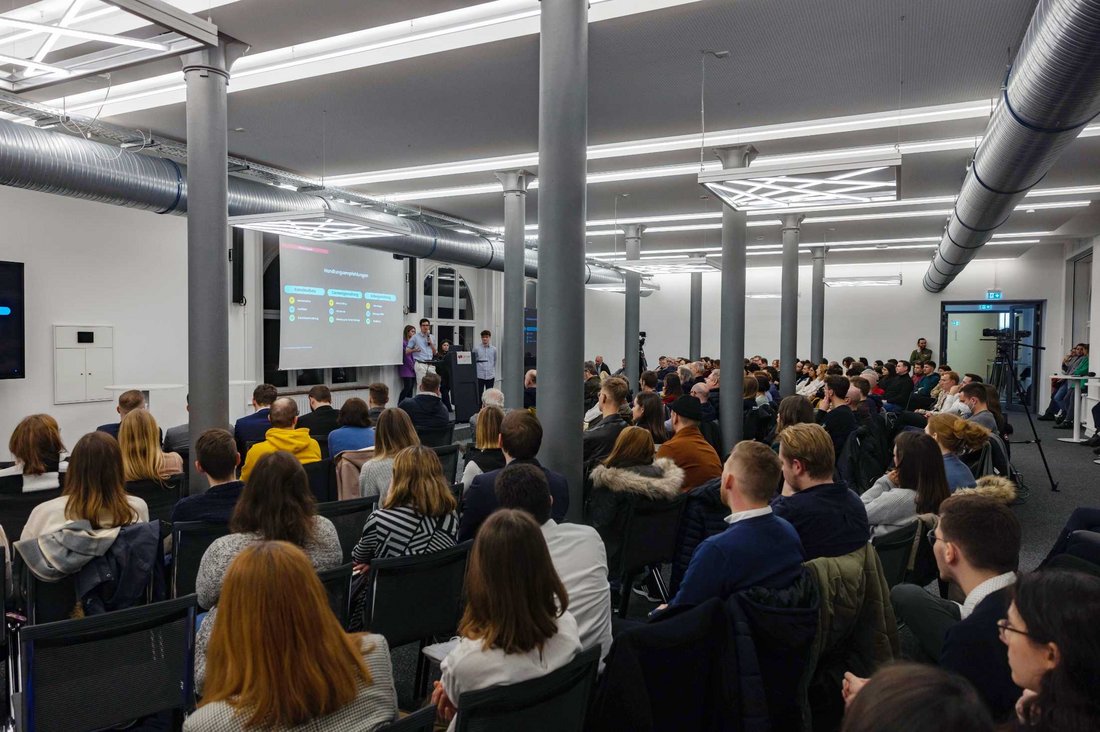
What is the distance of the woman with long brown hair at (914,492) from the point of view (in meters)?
3.44

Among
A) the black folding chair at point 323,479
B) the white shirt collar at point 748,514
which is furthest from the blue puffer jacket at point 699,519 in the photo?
the black folding chair at point 323,479

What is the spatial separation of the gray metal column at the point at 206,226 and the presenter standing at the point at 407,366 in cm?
797

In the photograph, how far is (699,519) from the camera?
3428mm

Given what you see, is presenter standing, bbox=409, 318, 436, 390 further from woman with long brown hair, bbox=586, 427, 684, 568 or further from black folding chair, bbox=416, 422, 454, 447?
woman with long brown hair, bbox=586, 427, 684, 568

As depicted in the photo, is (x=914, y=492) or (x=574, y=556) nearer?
(x=574, y=556)

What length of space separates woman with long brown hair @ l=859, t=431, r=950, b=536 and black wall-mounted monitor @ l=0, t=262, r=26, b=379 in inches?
322

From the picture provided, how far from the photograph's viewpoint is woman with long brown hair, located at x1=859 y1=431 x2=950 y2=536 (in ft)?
11.3

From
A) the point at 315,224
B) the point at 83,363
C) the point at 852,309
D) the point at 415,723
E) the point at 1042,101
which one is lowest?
the point at 415,723

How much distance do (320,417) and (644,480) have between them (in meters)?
3.09

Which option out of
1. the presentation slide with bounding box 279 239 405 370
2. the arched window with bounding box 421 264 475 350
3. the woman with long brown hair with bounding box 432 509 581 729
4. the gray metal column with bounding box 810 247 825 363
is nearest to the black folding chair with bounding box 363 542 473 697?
the woman with long brown hair with bounding box 432 509 581 729

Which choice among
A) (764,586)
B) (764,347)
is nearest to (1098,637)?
(764,586)

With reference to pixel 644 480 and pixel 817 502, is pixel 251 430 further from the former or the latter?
pixel 817 502

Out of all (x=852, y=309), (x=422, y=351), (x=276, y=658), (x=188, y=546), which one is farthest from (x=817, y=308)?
(x=276, y=658)

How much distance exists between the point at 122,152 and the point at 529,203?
5.81 metres
